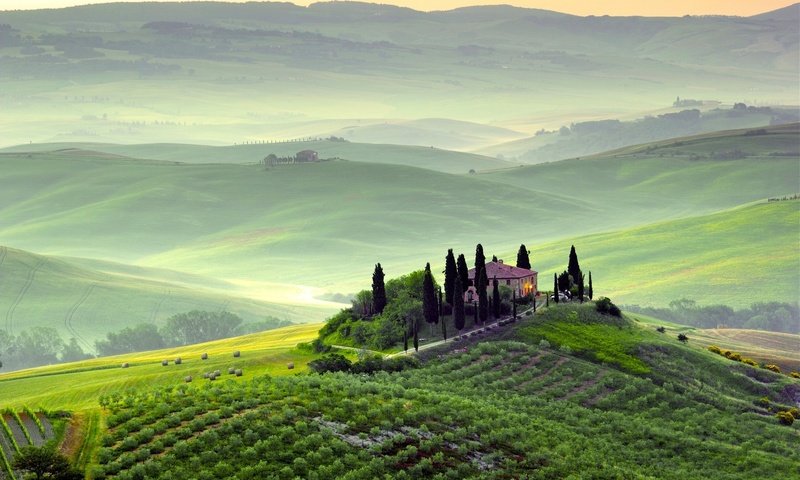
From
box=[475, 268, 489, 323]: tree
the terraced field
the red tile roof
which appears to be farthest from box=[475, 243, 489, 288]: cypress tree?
the terraced field

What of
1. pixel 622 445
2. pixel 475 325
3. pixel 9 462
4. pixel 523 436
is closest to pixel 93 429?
pixel 9 462

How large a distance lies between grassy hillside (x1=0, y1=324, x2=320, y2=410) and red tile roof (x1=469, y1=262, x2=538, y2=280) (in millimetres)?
24371

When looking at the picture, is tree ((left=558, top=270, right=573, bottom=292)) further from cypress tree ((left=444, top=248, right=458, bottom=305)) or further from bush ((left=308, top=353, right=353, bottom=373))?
bush ((left=308, top=353, right=353, bottom=373))

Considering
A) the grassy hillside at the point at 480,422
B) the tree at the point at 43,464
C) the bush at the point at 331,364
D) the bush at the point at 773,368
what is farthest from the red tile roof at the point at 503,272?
the tree at the point at 43,464

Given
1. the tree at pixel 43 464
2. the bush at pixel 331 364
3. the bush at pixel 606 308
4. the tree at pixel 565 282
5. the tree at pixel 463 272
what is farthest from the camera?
the tree at pixel 565 282

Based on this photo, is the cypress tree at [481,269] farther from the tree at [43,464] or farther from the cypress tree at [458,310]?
the tree at [43,464]

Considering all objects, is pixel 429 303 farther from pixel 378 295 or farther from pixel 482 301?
pixel 378 295

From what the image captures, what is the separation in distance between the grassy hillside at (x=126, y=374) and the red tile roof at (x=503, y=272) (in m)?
24.4

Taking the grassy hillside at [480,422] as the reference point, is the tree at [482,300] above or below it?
above

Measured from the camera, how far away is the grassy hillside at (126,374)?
119812 mm

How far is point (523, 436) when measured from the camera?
322ft

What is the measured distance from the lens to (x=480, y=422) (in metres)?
98.1

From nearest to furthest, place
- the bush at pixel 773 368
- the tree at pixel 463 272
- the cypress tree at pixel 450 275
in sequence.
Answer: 1. the cypress tree at pixel 450 275
2. the tree at pixel 463 272
3. the bush at pixel 773 368

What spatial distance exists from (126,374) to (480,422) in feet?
163
